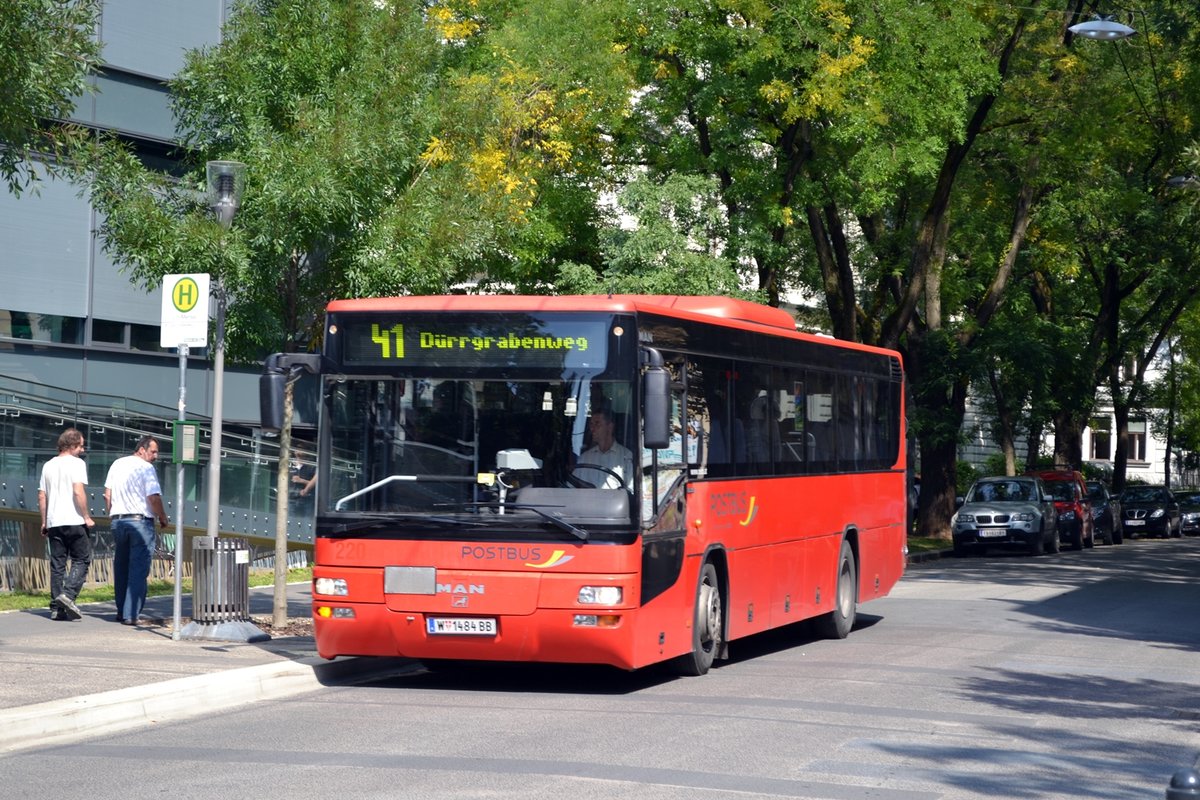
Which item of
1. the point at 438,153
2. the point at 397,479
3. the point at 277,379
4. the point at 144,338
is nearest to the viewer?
the point at 277,379

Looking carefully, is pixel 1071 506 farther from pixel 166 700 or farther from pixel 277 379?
pixel 166 700

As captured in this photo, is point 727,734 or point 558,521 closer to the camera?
point 727,734

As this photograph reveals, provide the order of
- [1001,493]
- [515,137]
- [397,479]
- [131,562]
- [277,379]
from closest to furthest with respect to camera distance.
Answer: [277,379], [397,479], [131,562], [515,137], [1001,493]

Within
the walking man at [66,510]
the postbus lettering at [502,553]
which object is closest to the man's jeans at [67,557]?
the walking man at [66,510]

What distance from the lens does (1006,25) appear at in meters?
32.3

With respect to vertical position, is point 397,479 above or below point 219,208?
below

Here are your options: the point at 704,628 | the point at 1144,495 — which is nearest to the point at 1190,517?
the point at 1144,495

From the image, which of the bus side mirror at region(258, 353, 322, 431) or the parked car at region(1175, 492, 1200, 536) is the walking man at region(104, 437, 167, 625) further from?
the parked car at region(1175, 492, 1200, 536)

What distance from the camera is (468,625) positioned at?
12.1 m

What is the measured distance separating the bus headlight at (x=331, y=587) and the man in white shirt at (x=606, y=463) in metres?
1.92

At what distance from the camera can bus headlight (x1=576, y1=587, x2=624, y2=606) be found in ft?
38.8

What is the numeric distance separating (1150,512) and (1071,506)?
12.4m

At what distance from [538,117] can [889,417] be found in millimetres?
9869

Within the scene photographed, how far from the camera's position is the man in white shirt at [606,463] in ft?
39.3
